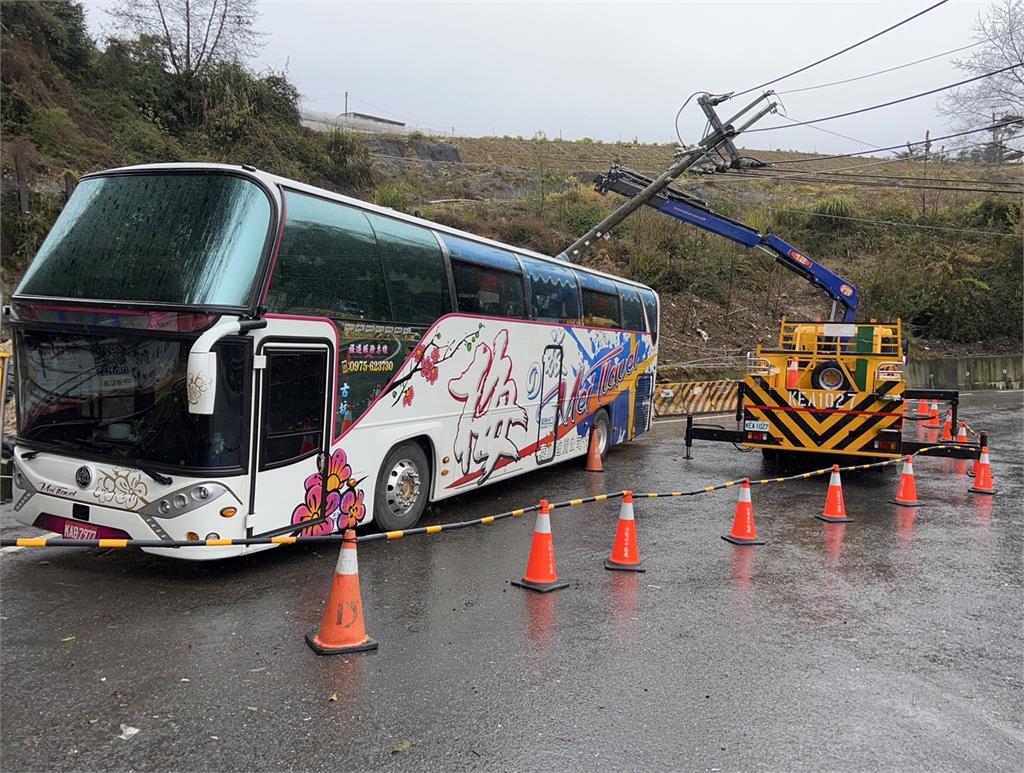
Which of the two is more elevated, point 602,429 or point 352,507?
point 602,429

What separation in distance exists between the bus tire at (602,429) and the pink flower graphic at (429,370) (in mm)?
5368

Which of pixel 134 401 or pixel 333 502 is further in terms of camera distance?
pixel 333 502

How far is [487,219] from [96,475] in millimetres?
27792

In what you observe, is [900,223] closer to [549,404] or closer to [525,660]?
[549,404]

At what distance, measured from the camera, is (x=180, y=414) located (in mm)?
5609

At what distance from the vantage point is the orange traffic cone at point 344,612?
187 inches

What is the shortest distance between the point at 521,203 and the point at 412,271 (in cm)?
3022

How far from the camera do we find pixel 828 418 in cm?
1198

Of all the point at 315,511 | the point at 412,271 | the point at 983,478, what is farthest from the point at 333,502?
the point at 983,478

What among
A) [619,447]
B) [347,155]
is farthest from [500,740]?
[347,155]

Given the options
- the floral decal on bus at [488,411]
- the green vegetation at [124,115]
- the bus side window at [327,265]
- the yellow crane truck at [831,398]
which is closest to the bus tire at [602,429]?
the yellow crane truck at [831,398]

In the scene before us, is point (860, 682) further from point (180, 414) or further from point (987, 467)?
point (987, 467)

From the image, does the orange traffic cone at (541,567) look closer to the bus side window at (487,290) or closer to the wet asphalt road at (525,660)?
the wet asphalt road at (525,660)

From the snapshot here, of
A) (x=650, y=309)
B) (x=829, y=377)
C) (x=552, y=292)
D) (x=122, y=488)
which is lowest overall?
(x=122, y=488)
